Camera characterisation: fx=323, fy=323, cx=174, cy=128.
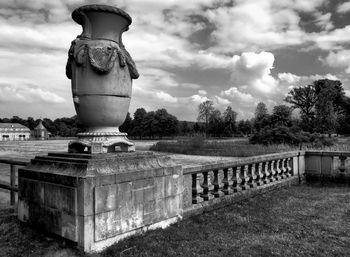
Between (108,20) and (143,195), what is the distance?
2601 millimetres

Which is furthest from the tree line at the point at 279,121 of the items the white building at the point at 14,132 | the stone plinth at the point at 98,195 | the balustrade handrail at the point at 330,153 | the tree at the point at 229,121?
the white building at the point at 14,132

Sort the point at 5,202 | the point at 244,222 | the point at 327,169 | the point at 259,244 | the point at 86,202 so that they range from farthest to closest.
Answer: the point at 327,169 → the point at 5,202 → the point at 244,222 → the point at 259,244 → the point at 86,202

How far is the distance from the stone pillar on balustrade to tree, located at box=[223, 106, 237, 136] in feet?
294

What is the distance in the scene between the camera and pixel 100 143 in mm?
4523

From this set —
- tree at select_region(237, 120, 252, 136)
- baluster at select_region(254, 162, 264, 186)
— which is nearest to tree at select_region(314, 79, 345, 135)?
tree at select_region(237, 120, 252, 136)

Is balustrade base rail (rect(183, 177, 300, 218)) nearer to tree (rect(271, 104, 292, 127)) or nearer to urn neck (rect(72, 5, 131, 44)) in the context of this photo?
urn neck (rect(72, 5, 131, 44))

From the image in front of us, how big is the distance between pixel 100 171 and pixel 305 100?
81524mm


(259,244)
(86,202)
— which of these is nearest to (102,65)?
(86,202)

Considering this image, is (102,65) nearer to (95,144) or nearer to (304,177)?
(95,144)

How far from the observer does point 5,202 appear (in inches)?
335

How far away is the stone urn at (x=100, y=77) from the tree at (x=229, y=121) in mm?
89674

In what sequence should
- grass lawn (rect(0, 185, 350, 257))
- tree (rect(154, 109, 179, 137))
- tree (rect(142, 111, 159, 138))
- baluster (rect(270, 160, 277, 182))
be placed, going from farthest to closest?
tree (rect(142, 111, 159, 138))
tree (rect(154, 109, 179, 137))
baluster (rect(270, 160, 277, 182))
grass lawn (rect(0, 185, 350, 257))

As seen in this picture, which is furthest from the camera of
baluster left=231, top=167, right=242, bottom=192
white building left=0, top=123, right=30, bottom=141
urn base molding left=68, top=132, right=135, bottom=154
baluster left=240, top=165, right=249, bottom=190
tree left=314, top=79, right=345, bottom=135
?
white building left=0, top=123, right=30, bottom=141

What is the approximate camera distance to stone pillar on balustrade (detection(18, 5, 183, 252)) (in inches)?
155
